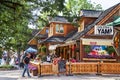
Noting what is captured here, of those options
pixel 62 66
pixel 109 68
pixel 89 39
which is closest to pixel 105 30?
pixel 62 66

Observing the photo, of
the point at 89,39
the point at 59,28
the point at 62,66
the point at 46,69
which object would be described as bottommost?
the point at 46,69

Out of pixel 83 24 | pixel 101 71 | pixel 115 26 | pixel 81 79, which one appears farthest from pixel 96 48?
pixel 115 26

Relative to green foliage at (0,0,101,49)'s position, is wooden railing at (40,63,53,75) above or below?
below

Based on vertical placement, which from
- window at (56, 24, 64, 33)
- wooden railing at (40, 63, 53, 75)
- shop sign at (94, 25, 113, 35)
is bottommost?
wooden railing at (40, 63, 53, 75)

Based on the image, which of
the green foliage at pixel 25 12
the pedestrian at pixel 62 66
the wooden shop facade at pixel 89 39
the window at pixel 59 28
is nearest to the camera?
the green foliage at pixel 25 12

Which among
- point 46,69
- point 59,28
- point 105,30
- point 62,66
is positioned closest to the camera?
point 105,30

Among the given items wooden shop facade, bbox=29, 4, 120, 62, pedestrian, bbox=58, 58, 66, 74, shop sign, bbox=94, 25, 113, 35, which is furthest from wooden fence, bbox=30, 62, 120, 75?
shop sign, bbox=94, 25, 113, 35

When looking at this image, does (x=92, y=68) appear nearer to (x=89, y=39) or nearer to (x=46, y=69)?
(x=89, y=39)

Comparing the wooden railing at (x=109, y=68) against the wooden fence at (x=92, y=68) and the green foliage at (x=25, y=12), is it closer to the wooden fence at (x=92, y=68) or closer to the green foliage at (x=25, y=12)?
the wooden fence at (x=92, y=68)

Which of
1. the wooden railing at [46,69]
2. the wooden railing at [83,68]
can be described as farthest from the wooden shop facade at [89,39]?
the wooden railing at [46,69]

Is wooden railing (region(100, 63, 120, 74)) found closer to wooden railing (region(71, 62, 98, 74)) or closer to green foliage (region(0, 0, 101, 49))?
wooden railing (region(71, 62, 98, 74))

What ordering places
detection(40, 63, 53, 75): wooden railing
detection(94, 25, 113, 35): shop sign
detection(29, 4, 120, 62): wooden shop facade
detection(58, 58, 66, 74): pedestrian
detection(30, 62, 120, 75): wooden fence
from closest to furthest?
detection(94, 25, 113, 35): shop sign < detection(40, 63, 53, 75): wooden railing < detection(58, 58, 66, 74): pedestrian < detection(30, 62, 120, 75): wooden fence < detection(29, 4, 120, 62): wooden shop facade

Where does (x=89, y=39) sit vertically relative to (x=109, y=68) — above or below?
above

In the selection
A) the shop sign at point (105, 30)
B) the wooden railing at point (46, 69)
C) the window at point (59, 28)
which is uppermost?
the window at point (59, 28)
